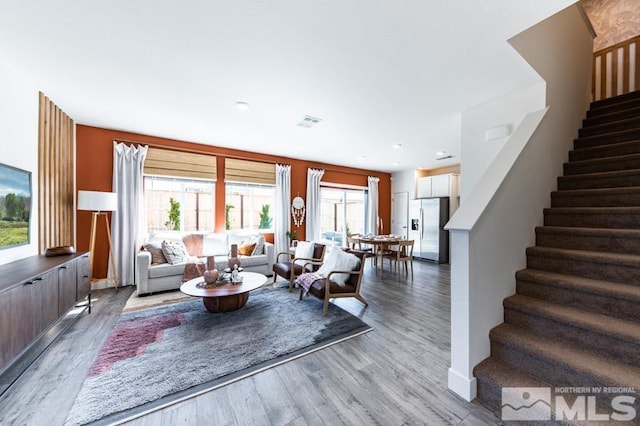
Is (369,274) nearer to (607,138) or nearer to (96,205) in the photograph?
(607,138)

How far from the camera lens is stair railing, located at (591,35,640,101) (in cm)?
367

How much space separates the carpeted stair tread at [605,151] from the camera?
7.89 ft

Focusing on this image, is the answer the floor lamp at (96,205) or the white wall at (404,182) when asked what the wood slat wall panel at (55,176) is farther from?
the white wall at (404,182)

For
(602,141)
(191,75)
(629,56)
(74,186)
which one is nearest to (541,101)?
(602,141)

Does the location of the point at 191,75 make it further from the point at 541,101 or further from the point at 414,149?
the point at 414,149

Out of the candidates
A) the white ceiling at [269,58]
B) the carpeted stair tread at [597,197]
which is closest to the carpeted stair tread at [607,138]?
the carpeted stair tread at [597,197]

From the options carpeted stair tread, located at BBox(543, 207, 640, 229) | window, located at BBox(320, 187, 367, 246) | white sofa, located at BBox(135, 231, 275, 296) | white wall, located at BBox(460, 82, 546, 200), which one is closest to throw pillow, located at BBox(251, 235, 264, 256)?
white sofa, located at BBox(135, 231, 275, 296)

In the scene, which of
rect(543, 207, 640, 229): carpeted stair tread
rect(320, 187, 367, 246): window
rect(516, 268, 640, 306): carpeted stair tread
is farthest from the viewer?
rect(320, 187, 367, 246): window

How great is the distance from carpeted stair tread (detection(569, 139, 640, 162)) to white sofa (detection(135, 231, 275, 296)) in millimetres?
4543

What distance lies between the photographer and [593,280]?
5.74ft

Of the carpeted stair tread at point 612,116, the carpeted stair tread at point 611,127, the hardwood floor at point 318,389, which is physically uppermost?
the carpeted stair tread at point 612,116

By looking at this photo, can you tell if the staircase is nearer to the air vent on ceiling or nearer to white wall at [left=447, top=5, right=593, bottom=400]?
white wall at [left=447, top=5, right=593, bottom=400]

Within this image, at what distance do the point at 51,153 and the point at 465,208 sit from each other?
15.2ft

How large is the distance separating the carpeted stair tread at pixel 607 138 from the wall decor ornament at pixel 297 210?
4700 mm
